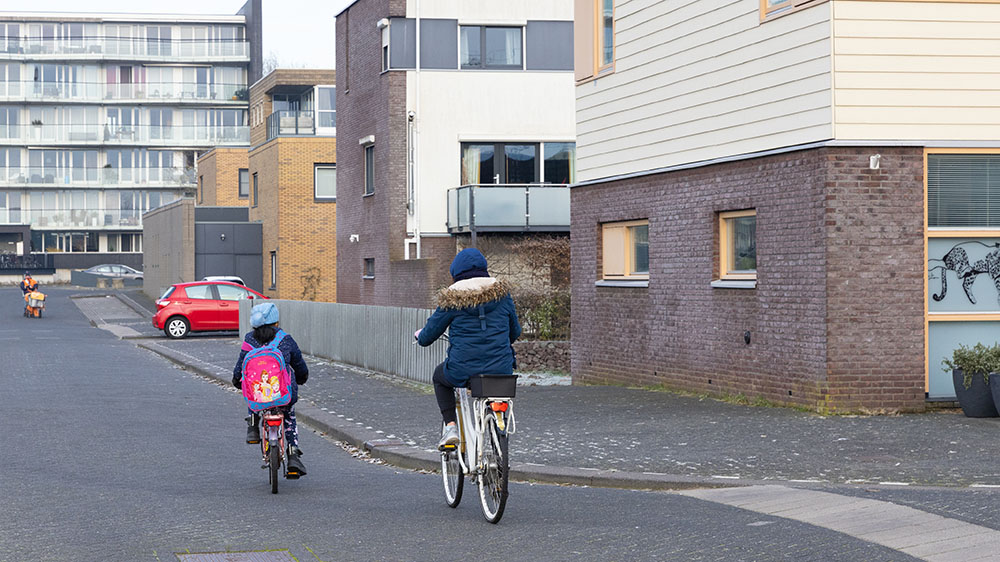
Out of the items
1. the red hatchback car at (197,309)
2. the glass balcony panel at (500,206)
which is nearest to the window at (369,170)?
the glass balcony panel at (500,206)

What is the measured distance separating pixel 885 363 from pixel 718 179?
3.15 metres

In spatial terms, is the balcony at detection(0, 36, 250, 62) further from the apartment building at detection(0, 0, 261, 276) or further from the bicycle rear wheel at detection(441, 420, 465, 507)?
the bicycle rear wheel at detection(441, 420, 465, 507)

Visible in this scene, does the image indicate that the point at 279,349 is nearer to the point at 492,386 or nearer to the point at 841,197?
the point at 492,386

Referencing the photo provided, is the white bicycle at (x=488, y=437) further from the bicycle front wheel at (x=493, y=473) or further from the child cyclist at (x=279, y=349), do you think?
the child cyclist at (x=279, y=349)

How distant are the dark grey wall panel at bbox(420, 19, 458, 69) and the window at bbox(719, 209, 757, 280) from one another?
19425 mm

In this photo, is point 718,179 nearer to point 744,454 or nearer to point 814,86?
point 814,86

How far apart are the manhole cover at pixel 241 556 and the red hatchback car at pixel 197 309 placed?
1143 inches

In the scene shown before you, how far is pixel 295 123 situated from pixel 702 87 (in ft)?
108

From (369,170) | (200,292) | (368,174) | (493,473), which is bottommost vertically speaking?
(493,473)

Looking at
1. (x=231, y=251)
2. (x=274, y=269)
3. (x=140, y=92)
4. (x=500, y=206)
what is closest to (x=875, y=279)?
(x=500, y=206)

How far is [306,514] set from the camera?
28.8 ft

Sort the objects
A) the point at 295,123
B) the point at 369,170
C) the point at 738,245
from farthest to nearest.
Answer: the point at 295,123 → the point at 369,170 → the point at 738,245

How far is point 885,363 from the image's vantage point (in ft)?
44.0

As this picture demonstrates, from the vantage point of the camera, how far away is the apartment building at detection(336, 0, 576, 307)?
33281 millimetres
